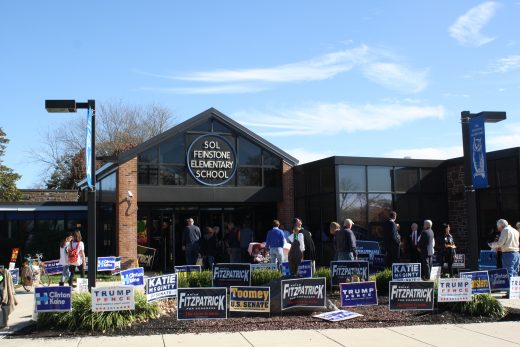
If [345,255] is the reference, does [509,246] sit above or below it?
above

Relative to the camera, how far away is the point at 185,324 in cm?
936

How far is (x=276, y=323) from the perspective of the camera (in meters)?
9.46

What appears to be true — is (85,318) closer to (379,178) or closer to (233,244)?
(233,244)

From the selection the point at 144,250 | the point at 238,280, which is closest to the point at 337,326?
the point at 238,280

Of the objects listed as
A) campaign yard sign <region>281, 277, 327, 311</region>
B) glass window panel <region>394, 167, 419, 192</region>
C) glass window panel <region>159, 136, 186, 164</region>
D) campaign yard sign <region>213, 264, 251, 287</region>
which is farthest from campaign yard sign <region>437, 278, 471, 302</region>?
glass window panel <region>159, 136, 186, 164</region>

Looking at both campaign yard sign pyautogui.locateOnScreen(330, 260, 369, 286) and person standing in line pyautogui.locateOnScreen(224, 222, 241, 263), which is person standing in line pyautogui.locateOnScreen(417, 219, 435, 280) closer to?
campaign yard sign pyautogui.locateOnScreen(330, 260, 369, 286)

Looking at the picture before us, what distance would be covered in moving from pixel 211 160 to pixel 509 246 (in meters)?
11.3

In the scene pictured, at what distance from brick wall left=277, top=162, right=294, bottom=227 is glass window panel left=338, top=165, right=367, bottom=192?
9.84ft

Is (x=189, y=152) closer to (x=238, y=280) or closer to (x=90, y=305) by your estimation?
(x=238, y=280)

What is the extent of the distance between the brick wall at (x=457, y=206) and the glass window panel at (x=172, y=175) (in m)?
9.96

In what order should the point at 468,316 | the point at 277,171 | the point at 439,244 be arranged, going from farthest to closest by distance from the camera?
1. the point at 277,171
2. the point at 439,244
3. the point at 468,316

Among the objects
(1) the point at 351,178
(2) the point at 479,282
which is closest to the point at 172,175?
(1) the point at 351,178

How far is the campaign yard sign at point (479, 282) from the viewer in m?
10.3

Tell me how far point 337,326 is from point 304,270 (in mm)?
3441
